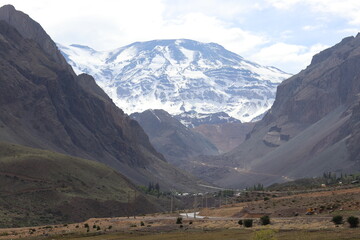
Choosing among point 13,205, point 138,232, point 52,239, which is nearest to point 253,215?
point 138,232

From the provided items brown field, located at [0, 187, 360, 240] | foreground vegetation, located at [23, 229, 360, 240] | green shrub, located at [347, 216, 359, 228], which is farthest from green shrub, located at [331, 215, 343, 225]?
foreground vegetation, located at [23, 229, 360, 240]

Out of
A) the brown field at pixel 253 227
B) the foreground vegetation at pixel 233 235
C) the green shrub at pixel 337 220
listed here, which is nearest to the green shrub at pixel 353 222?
the brown field at pixel 253 227

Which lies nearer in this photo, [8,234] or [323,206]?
[323,206]

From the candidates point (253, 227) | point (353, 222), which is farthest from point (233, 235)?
point (353, 222)

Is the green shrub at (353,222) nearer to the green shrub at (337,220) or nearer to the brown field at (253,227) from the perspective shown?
the brown field at (253,227)

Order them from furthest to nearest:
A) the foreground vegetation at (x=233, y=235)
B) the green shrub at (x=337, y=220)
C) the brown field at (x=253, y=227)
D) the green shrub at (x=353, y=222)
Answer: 1. the green shrub at (x=337, y=220)
2. the brown field at (x=253, y=227)
3. the green shrub at (x=353, y=222)
4. the foreground vegetation at (x=233, y=235)

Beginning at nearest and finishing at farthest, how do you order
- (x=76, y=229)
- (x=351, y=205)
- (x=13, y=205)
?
(x=351, y=205) → (x=76, y=229) → (x=13, y=205)

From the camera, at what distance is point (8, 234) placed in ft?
383

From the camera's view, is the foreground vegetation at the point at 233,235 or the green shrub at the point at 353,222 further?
the green shrub at the point at 353,222

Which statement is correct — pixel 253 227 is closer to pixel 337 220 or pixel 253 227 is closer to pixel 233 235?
pixel 233 235

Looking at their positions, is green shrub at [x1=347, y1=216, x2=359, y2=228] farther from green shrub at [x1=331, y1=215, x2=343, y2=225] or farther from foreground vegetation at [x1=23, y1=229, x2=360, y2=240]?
green shrub at [x1=331, y1=215, x2=343, y2=225]

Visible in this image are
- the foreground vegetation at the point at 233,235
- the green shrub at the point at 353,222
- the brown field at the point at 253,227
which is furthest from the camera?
the brown field at the point at 253,227

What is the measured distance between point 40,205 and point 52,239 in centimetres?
10167

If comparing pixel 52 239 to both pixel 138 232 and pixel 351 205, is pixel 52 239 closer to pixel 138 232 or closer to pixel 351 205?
pixel 138 232
